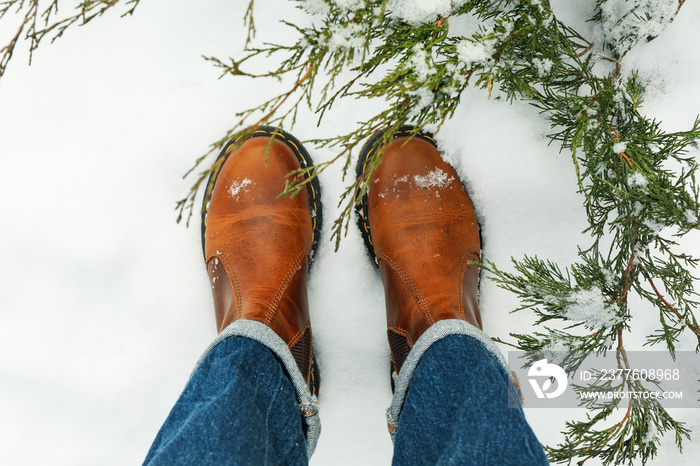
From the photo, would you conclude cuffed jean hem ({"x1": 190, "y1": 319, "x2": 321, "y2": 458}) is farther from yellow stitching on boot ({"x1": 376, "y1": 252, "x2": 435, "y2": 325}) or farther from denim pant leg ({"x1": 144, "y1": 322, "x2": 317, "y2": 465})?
yellow stitching on boot ({"x1": 376, "y1": 252, "x2": 435, "y2": 325})

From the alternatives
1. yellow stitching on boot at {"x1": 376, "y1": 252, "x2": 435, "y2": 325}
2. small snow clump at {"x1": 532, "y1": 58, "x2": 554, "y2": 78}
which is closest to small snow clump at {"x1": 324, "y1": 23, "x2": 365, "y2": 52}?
small snow clump at {"x1": 532, "y1": 58, "x2": 554, "y2": 78}

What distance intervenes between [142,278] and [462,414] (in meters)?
1.18

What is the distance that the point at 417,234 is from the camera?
155 centimetres

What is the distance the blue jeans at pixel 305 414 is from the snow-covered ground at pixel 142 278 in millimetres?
405

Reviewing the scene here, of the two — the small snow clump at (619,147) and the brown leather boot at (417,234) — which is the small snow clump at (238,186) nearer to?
the brown leather boot at (417,234)

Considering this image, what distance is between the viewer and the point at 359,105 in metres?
1.61

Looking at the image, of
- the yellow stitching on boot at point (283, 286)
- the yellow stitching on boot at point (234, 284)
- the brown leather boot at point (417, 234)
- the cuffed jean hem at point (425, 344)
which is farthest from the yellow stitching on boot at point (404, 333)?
the yellow stitching on boot at point (234, 284)

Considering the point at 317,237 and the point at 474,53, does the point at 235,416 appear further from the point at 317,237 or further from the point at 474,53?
the point at 474,53

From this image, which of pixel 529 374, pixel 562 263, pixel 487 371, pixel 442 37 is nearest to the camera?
pixel 442 37

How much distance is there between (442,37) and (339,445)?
4.41ft

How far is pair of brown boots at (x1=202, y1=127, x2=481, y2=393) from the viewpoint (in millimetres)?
1451

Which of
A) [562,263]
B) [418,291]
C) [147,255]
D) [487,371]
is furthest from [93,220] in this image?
[562,263]

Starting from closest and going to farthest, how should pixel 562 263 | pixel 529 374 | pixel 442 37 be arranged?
pixel 442 37 < pixel 529 374 < pixel 562 263

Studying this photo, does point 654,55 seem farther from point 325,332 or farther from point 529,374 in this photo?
point 325,332
